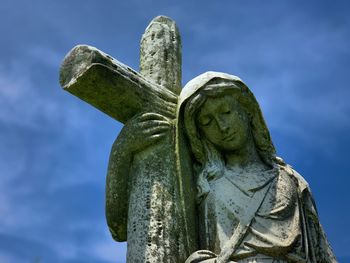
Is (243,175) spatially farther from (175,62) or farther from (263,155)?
(175,62)

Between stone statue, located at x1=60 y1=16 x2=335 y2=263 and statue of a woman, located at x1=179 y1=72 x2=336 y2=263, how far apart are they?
0.03 feet

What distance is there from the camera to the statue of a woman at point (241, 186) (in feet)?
19.8

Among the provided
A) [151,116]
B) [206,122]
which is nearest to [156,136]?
[151,116]

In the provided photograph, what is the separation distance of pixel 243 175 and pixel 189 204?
2.09 feet

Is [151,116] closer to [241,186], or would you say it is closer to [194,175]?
[194,175]

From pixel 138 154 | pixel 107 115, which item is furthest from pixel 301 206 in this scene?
pixel 107 115

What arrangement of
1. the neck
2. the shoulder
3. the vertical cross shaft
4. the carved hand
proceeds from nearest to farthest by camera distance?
the vertical cross shaft → the carved hand → the shoulder → the neck

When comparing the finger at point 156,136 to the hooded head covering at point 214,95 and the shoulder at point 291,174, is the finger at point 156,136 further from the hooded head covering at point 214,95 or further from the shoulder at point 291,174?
the shoulder at point 291,174

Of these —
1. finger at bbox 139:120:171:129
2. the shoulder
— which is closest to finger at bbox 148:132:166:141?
finger at bbox 139:120:171:129

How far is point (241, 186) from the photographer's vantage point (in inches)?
253

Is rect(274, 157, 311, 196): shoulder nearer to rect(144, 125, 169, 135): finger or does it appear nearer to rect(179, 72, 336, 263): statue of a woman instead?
rect(179, 72, 336, 263): statue of a woman

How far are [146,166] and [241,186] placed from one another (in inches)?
37.6

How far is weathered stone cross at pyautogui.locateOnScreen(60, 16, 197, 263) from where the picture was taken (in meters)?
6.05

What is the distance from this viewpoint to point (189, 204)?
6.41m
